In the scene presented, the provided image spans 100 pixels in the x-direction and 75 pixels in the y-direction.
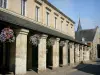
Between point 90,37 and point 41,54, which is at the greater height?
point 90,37

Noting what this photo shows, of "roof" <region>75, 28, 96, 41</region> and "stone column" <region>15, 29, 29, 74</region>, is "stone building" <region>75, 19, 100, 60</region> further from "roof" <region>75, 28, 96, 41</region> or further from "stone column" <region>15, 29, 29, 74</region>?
"stone column" <region>15, 29, 29, 74</region>

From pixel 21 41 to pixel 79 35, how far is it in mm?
50025

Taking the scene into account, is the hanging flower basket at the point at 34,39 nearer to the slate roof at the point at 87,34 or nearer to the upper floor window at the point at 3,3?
the upper floor window at the point at 3,3

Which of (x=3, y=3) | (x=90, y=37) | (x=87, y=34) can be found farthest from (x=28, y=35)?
(x=87, y=34)

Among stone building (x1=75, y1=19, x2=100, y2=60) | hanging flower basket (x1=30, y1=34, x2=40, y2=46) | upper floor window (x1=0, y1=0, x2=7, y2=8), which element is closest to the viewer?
hanging flower basket (x1=30, y1=34, x2=40, y2=46)

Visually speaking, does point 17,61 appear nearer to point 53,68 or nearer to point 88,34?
point 53,68

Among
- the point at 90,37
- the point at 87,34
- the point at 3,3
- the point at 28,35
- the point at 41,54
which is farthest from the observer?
the point at 87,34

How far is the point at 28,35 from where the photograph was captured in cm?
1619

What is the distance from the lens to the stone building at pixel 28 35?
12.2 m

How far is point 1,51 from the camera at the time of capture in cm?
1552

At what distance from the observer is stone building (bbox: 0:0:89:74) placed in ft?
40.0

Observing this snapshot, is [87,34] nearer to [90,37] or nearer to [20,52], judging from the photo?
[90,37]

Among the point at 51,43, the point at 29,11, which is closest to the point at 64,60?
the point at 51,43

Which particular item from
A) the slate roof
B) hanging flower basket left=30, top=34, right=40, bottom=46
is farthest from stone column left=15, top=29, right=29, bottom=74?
the slate roof
